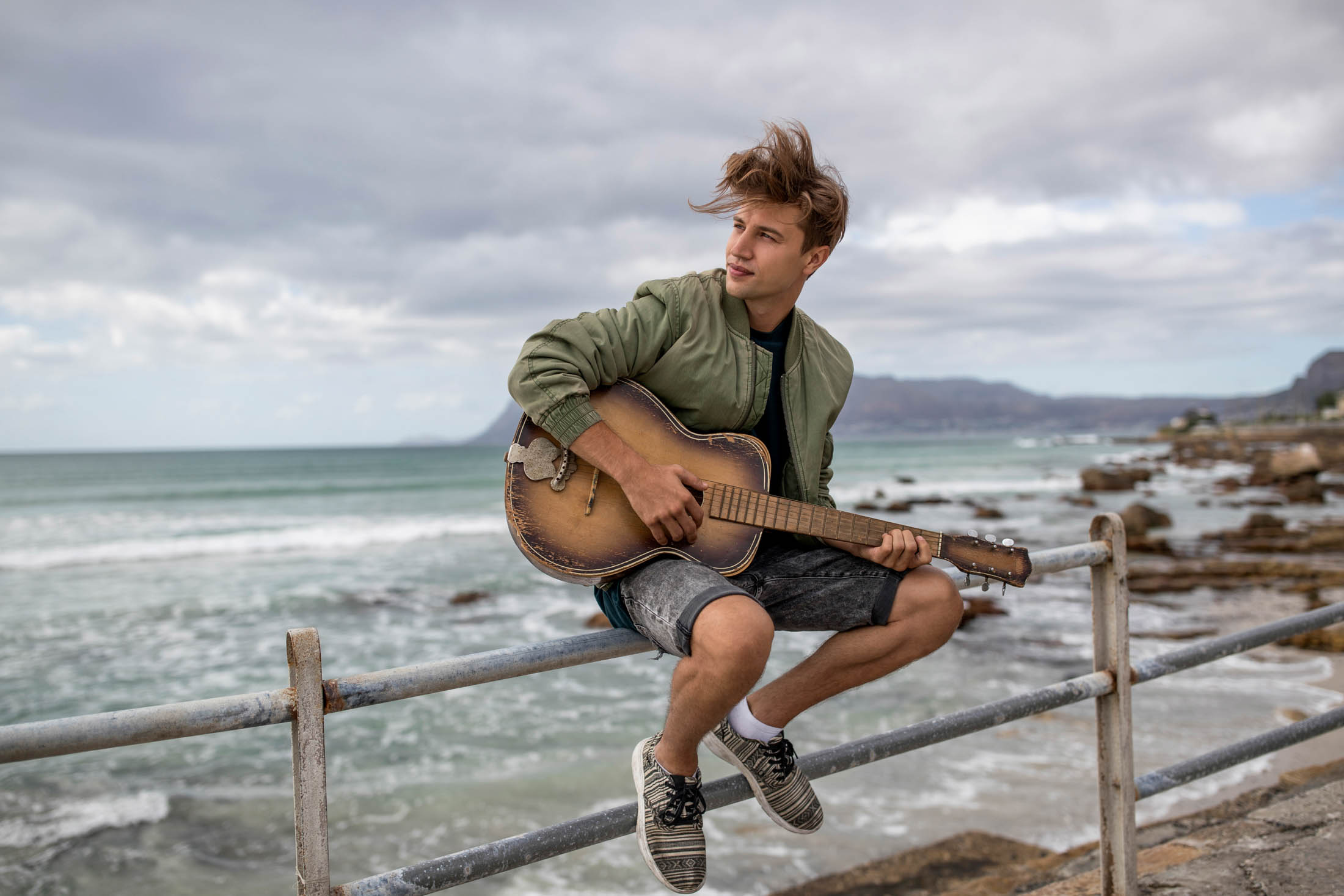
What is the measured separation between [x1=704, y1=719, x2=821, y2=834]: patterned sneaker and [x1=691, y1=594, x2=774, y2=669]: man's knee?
30 centimetres

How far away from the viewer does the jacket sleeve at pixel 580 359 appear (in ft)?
6.59

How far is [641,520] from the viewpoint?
207cm

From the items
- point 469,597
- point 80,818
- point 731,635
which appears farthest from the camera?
point 469,597

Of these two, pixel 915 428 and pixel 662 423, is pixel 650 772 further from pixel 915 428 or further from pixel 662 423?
pixel 915 428

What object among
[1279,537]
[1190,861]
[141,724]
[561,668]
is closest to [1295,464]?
[1279,537]

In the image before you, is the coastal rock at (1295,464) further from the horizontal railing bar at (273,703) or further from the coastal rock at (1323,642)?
the horizontal railing bar at (273,703)

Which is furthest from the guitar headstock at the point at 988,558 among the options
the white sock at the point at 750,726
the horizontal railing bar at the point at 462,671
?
the horizontal railing bar at the point at 462,671

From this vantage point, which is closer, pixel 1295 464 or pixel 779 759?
pixel 779 759

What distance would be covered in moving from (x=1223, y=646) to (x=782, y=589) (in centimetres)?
133

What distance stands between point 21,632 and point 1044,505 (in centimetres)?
2410

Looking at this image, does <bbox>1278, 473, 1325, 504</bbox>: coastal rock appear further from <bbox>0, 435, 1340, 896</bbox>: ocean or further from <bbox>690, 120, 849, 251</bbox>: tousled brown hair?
<bbox>690, 120, 849, 251</bbox>: tousled brown hair

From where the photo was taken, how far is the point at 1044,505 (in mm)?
25750

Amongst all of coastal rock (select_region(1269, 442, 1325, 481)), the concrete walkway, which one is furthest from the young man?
coastal rock (select_region(1269, 442, 1325, 481))

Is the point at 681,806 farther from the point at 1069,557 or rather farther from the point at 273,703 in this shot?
the point at 1069,557
